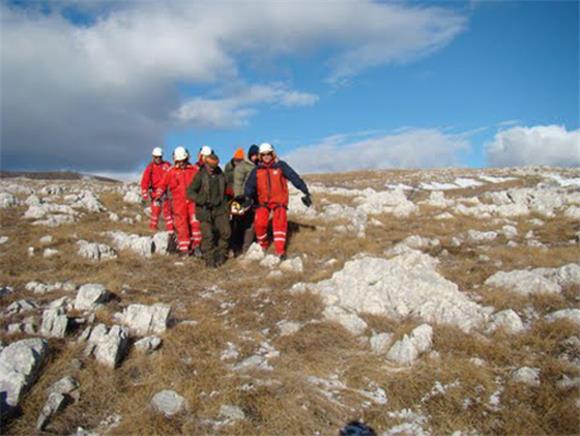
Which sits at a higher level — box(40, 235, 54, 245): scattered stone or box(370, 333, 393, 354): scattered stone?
box(40, 235, 54, 245): scattered stone

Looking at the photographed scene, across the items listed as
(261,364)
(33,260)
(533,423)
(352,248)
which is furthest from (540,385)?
(33,260)

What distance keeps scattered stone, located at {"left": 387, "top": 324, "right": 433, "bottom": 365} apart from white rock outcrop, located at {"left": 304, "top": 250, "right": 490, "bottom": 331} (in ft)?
2.03

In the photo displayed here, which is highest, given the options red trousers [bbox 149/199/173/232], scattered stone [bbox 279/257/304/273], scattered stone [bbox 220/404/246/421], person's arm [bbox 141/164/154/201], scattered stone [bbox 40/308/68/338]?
person's arm [bbox 141/164/154/201]

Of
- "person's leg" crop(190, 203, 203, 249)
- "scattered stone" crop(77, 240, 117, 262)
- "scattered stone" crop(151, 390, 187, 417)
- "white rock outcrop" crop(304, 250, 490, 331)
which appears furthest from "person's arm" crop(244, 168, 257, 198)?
"scattered stone" crop(151, 390, 187, 417)

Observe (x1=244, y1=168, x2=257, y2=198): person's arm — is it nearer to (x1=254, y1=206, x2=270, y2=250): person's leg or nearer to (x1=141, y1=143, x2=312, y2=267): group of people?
(x1=141, y1=143, x2=312, y2=267): group of people

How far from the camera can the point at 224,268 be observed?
29.9 feet

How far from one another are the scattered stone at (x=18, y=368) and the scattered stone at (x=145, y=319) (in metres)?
1.10

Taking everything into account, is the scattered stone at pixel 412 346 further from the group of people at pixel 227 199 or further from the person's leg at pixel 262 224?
the person's leg at pixel 262 224

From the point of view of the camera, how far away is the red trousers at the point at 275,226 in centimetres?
→ 965

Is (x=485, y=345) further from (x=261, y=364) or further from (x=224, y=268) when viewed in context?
(x=224, y=268)

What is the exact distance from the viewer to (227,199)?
10.0 metres

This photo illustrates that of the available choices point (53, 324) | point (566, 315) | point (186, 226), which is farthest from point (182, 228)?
point (566, 315)

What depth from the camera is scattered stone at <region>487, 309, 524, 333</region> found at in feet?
17.2

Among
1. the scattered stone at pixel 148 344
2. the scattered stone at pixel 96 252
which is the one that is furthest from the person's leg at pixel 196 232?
the scattered stone at pixel 148 344
